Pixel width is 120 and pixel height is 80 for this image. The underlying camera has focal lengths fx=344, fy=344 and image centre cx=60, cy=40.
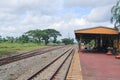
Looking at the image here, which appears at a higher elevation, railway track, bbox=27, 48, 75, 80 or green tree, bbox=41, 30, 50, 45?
green tree, bbox=41, 30, 50, 45

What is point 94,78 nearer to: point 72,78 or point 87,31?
point 72,78

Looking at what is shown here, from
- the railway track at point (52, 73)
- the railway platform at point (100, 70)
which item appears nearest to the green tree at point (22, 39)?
the railway platform at point (100, 70)

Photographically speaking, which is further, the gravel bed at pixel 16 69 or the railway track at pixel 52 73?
the gravel bed at pixel 16 69

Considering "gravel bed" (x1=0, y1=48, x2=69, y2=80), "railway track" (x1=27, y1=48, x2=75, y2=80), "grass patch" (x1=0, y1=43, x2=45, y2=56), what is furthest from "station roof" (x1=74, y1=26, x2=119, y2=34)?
"railway track" (x1=27, y1=48, x2=75, y2=80)

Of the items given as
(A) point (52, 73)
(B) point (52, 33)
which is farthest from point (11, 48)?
(B) point (52, 33)

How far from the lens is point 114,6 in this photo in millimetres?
53156

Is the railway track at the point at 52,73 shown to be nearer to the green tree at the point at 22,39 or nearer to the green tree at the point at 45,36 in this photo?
the green tree at the point at 22,39

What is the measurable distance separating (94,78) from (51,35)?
15766 centimetres

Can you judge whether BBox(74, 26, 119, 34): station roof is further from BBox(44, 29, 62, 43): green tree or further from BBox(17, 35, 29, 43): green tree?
BBox(44, 29, 62, 43): green tree

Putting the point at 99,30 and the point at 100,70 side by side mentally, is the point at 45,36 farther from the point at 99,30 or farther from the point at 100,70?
the point at 100,70

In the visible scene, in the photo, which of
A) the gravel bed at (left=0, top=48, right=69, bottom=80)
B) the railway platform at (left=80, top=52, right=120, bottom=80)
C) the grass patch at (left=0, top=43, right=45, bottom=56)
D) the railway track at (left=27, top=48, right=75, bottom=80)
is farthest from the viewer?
the grass patch at (left=0, top=43, right=45, bottom=56)

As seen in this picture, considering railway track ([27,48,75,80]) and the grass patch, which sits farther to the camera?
the grass patch

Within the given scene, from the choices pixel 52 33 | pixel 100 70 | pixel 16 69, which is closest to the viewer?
pixel 100 70

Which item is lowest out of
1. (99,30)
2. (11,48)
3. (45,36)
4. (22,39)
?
(11,48)
